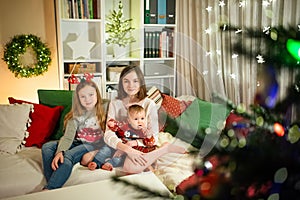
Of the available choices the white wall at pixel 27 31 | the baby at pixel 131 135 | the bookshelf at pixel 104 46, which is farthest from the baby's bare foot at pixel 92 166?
the white wall at pixel 27 31

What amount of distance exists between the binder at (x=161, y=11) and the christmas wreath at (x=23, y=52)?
1250mm

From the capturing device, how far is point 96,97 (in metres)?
2.39

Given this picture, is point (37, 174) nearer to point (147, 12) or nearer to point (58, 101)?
point (58, 101)

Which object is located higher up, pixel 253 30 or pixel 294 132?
pixel 253 30

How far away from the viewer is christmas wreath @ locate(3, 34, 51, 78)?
11.0ft

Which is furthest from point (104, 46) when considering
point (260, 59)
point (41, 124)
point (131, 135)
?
point (260, 59)

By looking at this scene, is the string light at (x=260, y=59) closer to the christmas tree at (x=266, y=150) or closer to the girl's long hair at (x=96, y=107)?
the christmas tree at (x=266, y=150)

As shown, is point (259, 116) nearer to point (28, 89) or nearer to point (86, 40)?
point (86, 40)

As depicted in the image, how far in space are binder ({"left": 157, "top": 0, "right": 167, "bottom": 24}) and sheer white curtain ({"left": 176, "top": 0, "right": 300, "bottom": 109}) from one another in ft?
0.57

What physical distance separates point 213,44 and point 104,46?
1133mm

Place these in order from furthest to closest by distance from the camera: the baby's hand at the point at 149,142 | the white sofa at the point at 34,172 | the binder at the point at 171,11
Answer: the binder at the point at 171,11
the baby's hand at the point at 149,142
the white sofa at the point at 34,172

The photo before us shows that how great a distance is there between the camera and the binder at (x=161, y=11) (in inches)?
142

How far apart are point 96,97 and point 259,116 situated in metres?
1.92

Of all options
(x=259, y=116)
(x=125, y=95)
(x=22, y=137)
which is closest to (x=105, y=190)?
(x=125, y=95)
